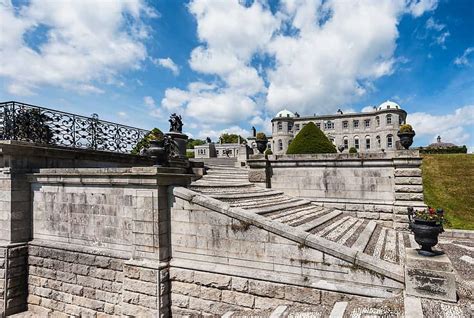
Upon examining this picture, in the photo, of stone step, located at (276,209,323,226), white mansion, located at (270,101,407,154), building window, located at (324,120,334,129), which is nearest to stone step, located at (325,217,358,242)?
stone step, located at (276,209,323,226)

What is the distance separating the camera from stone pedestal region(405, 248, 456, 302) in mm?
4098

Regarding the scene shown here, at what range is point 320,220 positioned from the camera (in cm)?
832

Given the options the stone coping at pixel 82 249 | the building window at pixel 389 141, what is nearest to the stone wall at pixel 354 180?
the stone coping at pixel 82 249

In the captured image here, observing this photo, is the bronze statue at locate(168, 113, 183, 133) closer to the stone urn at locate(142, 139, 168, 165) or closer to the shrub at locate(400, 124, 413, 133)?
the stone urn at locate(142, 139, 168, 165)

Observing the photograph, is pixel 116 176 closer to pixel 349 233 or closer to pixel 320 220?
pixel 320 220

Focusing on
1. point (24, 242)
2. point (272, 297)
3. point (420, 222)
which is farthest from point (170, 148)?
point (420, 222)

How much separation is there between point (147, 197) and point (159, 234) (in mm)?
942

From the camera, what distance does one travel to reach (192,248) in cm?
629

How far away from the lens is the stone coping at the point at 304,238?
15.6 feet

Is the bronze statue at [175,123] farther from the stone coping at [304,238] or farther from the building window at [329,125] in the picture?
the building window at [329,125]

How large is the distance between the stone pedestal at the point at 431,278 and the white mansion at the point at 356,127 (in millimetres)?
48821

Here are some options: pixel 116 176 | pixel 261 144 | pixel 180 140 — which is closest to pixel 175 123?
pixel 180 140

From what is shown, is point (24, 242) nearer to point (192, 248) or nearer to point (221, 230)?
point (192, 248)

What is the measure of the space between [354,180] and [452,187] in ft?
35.0
